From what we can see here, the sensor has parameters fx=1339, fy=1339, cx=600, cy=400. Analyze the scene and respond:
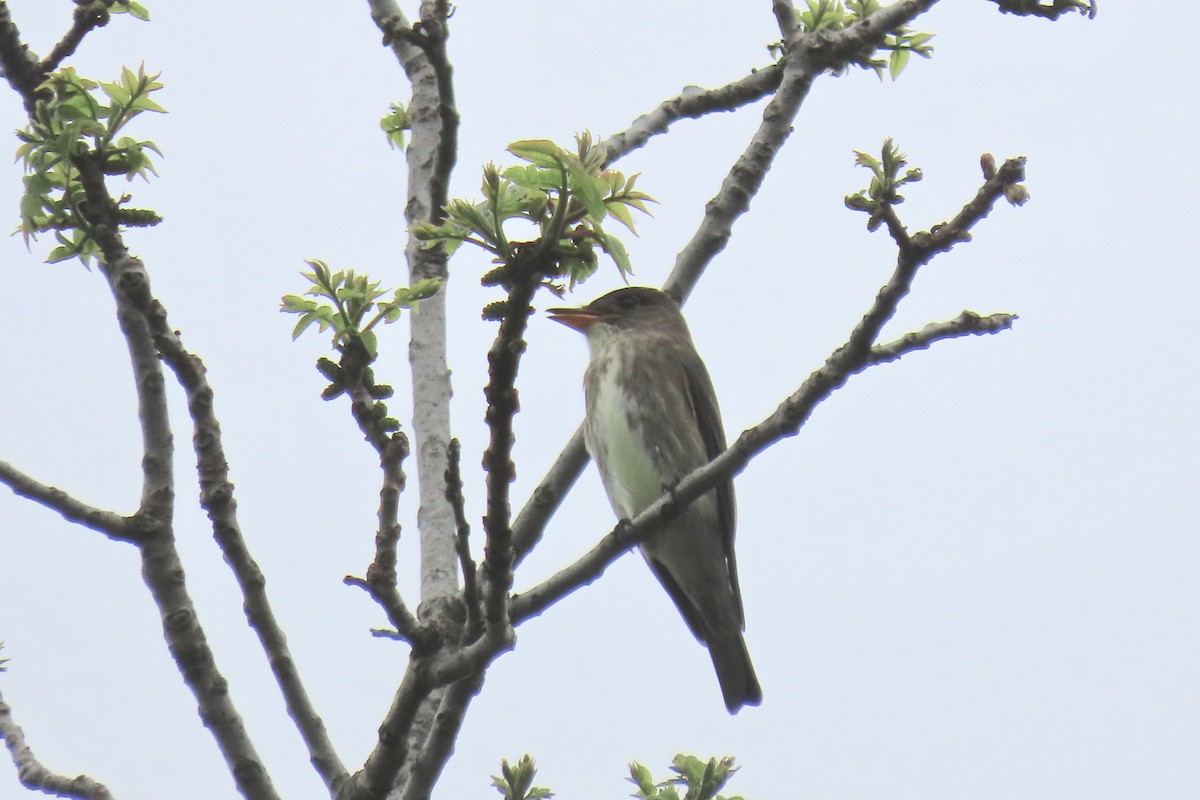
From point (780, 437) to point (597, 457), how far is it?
306cm

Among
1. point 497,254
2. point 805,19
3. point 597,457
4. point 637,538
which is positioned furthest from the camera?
point 597,457

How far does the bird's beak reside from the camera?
6861mm

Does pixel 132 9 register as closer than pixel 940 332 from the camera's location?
No

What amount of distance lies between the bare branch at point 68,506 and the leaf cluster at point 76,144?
24.9 inches

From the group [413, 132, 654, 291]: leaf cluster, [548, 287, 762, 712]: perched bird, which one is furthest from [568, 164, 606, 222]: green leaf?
[548, 287, 762, 712]: perched bird

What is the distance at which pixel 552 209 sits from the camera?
2973mm

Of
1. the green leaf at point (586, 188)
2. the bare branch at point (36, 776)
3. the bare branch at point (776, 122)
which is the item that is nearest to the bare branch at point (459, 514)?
the green leaf at point (586, 188)

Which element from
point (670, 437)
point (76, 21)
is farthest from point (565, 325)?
point (76, 21)

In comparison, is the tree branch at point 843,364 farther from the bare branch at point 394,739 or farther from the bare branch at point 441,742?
the bare branch at point 394,739

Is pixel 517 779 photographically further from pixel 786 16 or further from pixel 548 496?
pixel 786 16

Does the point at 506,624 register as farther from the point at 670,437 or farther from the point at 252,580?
the point at 670,437

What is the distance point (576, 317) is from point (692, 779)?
9.82 feet

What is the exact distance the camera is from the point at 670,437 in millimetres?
6379

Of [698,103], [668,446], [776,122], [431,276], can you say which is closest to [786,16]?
[776,122]
